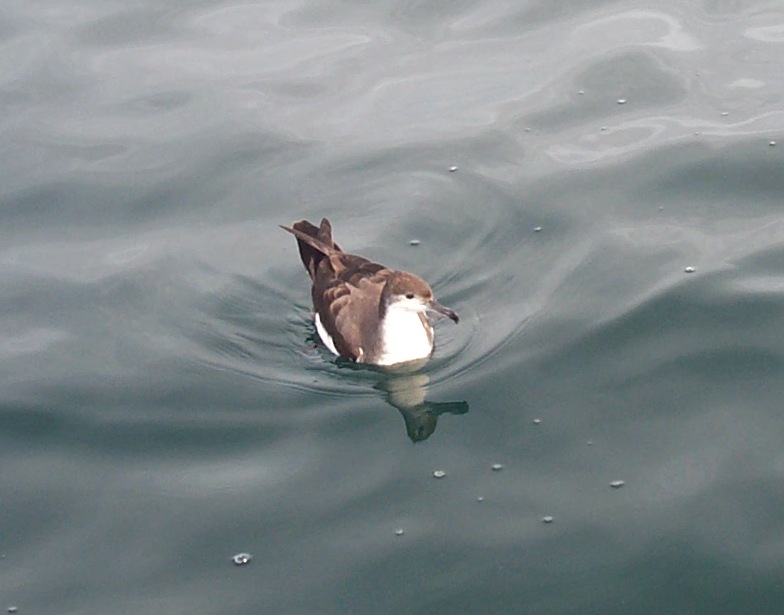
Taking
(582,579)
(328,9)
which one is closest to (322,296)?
(582,579)

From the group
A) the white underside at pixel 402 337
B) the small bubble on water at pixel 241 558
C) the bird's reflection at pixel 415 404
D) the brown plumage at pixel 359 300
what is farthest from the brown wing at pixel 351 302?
the small bubble on water at pixel 241 558

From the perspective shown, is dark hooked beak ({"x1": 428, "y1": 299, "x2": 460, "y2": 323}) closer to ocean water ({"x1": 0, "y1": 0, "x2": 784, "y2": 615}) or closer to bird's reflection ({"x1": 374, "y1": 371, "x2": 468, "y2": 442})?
ocean water ({"x1": 0, "y1": 0, "x2": 784, "y2": 615})

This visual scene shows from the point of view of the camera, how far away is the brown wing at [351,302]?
8.96 metres

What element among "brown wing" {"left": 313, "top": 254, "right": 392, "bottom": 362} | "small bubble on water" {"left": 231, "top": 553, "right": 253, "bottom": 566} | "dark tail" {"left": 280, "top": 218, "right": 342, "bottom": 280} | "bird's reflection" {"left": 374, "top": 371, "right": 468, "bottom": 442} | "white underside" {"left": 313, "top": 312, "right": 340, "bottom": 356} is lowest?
"small bubble on water" {"left": 231, "top": 553, "right": 253, "bottom": 566}

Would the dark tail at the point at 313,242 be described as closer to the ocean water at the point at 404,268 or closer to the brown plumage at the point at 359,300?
the brown plumage at the point at 359,300

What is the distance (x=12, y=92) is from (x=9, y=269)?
3167 mm

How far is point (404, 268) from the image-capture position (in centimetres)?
989

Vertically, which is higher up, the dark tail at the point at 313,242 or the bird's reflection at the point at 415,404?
the dark tail at the point at 313,242

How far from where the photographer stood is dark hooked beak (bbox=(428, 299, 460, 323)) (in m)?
8.53

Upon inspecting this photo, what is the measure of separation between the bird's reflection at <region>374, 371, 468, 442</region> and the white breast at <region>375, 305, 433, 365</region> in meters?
0.13

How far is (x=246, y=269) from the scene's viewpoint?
388 inches

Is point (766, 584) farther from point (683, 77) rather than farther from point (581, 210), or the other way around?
point (683, 77)

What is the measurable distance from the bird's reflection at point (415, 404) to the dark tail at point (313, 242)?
1.09 m

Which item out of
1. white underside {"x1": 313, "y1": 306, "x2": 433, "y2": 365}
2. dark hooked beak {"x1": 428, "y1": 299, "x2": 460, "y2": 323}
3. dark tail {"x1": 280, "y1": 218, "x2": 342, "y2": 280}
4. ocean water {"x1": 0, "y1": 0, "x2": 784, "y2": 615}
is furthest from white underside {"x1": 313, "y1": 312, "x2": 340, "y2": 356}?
dark hooked beak {"x1": 428, "y1": 299, "x2": 460, "y2": 323}
